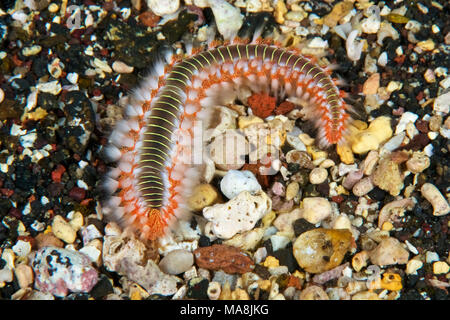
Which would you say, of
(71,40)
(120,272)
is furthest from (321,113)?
(71,40)

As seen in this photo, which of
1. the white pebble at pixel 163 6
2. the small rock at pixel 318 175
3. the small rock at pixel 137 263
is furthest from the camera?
the white pebble at pixel 163 6

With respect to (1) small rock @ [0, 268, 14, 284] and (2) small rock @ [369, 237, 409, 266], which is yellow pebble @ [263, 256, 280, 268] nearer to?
(2) small rock @ [369, 237, 409, 266]

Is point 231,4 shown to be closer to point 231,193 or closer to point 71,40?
point 71,40

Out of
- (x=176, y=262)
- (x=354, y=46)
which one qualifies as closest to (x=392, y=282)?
(x=176, y=262)

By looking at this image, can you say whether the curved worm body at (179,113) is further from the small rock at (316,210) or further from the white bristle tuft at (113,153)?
the small rock at (316,210)

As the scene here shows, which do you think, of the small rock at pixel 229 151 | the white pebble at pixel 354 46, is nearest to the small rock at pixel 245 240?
the small rock at pixel 229 151
